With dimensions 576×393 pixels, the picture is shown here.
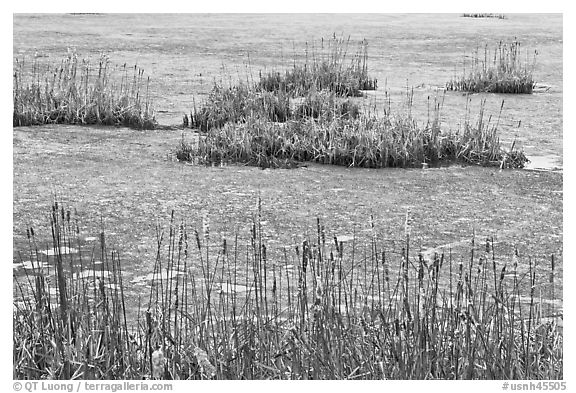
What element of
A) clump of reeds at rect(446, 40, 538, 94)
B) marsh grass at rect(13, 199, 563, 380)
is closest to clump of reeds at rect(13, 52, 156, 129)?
clump of reeds at rect(446, 40, 538, 94)

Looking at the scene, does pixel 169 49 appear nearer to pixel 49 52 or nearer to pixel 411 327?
pixel 49 52

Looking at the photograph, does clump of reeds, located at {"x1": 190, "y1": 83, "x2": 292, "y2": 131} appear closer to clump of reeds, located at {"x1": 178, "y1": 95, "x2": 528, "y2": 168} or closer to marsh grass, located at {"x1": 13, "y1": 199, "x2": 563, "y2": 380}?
clump of reeds, located at {"x1": 178, "y1": 95, "x2": 528, "y2": 168}

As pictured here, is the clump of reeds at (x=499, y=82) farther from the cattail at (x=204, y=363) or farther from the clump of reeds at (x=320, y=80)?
the cattail at (x=204, y=363)

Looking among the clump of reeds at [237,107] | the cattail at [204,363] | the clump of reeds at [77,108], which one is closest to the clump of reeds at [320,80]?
the clump of reeds at [237,107]

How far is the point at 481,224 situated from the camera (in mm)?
5199

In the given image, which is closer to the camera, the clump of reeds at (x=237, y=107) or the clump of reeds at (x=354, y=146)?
the clump of reeds at (x=354, y=146)

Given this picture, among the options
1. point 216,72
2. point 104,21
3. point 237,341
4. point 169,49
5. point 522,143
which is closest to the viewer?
point 237,341

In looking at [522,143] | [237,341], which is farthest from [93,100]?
[237,341]

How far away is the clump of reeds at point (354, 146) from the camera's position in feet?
21.2

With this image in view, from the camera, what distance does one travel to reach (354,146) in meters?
6.56

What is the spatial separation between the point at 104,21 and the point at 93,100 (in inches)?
276

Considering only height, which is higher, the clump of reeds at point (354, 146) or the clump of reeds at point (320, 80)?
the clump of reeds at point (320, 80)

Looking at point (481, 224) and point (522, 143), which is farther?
point (522, 143)

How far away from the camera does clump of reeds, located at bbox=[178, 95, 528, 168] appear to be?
6461 millimetres
